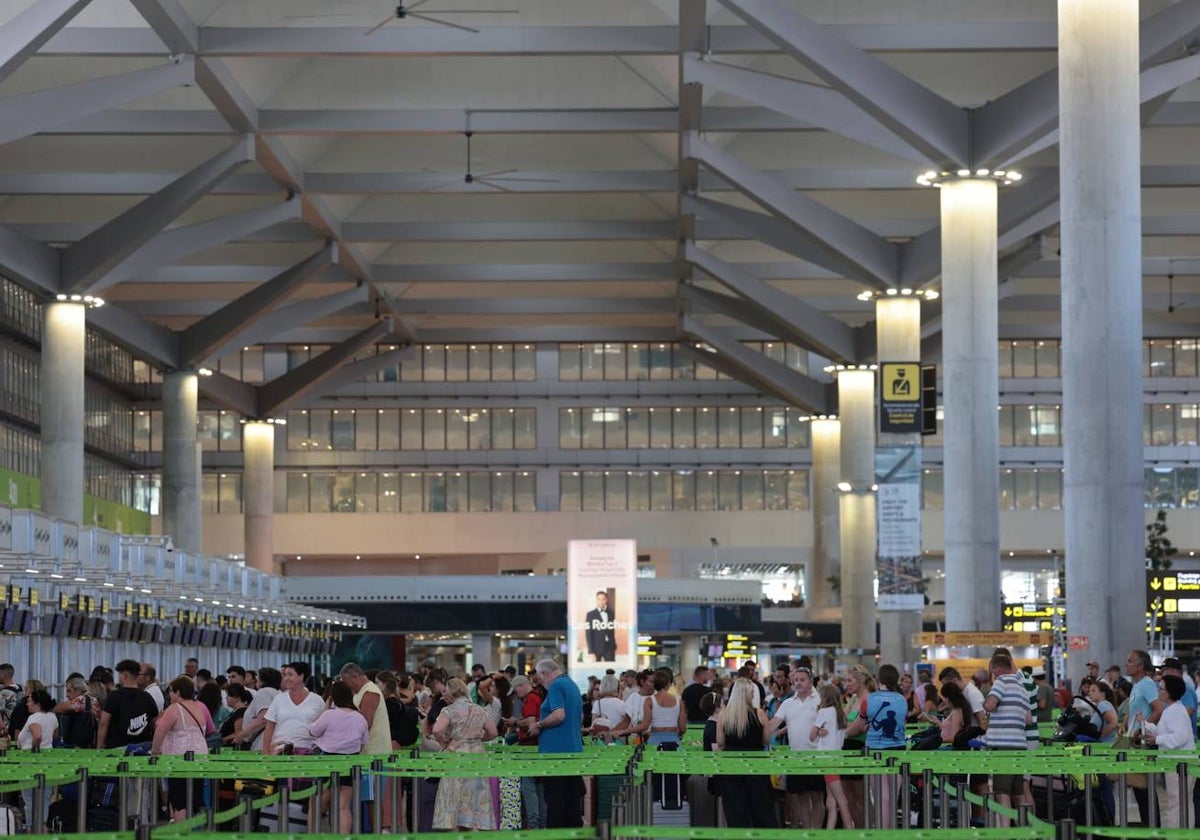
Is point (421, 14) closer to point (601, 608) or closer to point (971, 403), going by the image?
point (601, 608)

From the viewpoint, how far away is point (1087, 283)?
23.3 m

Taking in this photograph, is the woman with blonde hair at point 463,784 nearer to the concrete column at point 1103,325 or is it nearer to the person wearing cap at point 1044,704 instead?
the concrete column at point 1103,325

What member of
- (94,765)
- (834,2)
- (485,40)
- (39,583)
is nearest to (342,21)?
(485,40)

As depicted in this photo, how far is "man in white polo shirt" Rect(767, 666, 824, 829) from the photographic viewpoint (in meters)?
15.5

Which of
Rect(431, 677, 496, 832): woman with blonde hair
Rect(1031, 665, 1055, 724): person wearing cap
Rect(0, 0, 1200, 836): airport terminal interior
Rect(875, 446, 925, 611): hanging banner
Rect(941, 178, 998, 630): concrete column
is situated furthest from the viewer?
Rect(875, 446, 925, 611): hanging banner

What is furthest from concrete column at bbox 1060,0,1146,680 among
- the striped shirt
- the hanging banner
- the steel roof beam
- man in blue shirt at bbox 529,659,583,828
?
the steel roof beam

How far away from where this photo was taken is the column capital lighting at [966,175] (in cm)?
3338

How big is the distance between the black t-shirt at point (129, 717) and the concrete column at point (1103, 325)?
12232 millimetres

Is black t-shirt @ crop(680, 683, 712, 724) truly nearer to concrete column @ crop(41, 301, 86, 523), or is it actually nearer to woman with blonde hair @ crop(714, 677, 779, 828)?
woman with blonde hair @ crop(714, 677, 779, 828)

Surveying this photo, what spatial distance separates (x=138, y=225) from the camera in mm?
43031

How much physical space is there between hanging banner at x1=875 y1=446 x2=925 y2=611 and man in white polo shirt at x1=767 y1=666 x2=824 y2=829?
2289cm

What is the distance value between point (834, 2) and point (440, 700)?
61.5 ft

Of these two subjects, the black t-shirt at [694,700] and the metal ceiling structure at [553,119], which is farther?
the metal ceiling structure at [553,119]

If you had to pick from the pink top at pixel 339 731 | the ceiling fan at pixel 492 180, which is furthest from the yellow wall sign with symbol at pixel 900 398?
the pink top at pixel 339 731
